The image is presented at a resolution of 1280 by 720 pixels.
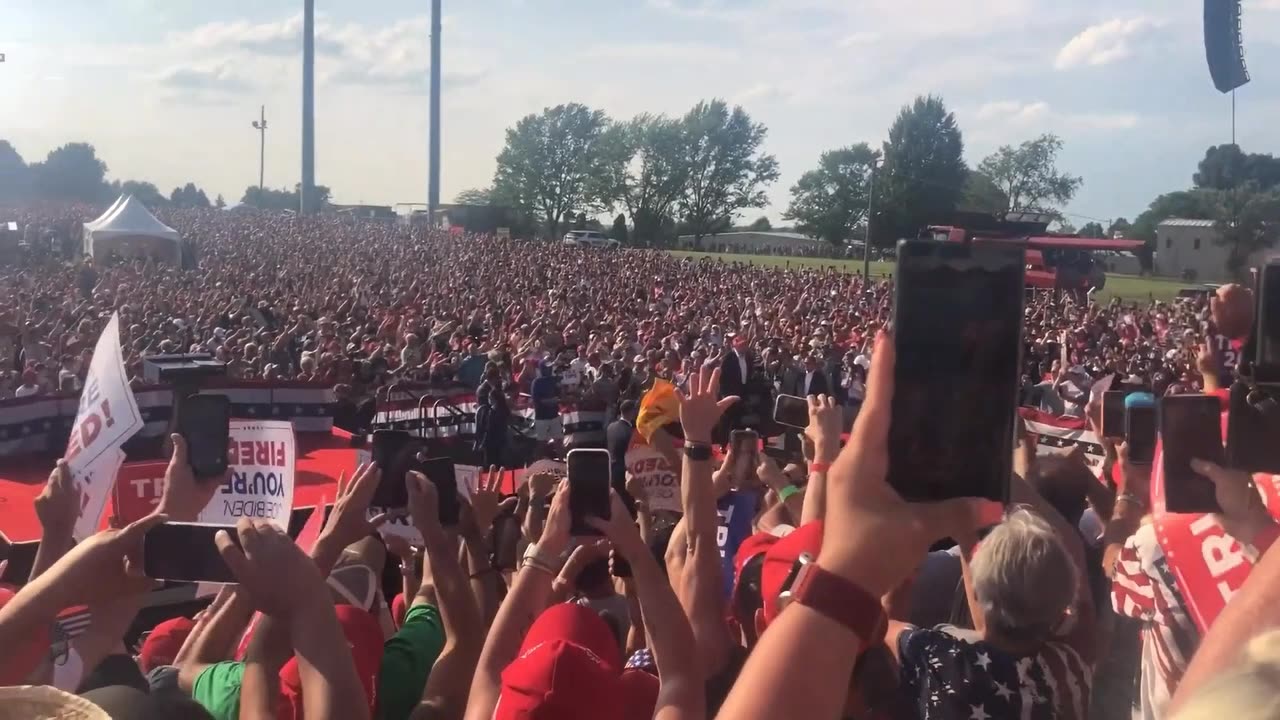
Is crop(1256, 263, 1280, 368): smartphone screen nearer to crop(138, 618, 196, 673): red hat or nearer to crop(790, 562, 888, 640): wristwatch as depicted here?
crop(790, 562, 888, 640): wristwatch

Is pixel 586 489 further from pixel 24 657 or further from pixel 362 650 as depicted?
pixel 24 657

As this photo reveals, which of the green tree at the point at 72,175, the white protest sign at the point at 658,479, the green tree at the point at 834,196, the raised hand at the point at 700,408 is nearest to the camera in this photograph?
the raised hand at the point at 700,408

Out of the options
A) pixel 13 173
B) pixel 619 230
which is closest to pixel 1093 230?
pixel 619 230

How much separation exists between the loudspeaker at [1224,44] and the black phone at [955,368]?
804 cm

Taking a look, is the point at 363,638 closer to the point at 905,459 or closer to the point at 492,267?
the point at 905,459

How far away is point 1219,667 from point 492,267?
30572 mm

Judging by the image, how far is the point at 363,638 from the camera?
2.70m

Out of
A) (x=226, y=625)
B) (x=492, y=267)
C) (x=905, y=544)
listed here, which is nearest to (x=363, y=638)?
(x=226, y=625)

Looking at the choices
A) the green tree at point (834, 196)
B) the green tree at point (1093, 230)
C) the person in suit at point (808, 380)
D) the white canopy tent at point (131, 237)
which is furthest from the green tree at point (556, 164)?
the person in suit at point (808, 380)

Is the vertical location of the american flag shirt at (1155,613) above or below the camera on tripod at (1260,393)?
below

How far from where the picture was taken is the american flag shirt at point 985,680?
7.29ft

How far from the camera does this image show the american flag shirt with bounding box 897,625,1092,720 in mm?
2223

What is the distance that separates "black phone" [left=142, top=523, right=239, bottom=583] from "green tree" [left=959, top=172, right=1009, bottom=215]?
35177 mm

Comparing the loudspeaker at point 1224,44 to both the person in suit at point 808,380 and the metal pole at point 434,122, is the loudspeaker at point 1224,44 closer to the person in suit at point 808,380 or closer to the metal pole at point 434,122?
the person in suit at point 808,380
